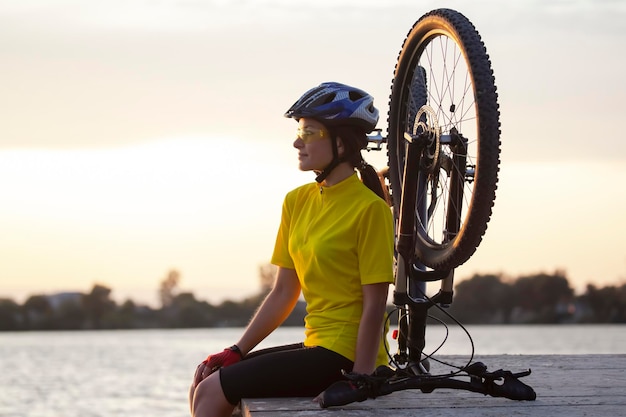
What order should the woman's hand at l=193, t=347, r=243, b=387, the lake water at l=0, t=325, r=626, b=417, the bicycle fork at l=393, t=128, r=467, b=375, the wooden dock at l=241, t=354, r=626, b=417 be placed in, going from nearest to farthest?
the wooden dock at l=241, t=354, r=626, b=417 → the woman's hand at l=193, t=347, r=243, b=387 → the bicycle fork at l=393, t=128, r=467, b=375 → the lake water at l=0, t=325, r=626, b=417

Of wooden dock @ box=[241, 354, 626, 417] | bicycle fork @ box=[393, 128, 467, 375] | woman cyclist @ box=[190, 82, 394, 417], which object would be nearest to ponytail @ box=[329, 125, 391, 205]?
woman cyclist @ box=[190, 82, 394, 417]

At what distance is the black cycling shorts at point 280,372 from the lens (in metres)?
4.37

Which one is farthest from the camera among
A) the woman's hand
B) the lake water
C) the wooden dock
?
the lake water

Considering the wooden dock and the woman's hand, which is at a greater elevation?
the woman's hand

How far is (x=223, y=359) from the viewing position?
458cm

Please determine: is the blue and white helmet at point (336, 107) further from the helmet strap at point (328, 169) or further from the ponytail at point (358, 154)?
the helmet strap at point (328, 169)

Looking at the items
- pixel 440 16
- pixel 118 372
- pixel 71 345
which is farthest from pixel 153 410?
pixel 71 345

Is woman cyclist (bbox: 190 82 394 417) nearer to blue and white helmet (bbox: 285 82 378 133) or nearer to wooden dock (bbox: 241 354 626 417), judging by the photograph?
blue and white helmet (bbox: 285 82 378 133)

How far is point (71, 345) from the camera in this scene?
42531 millimetres

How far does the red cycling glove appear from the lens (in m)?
4.55

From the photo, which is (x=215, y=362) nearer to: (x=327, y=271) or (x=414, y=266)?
(x=327, y=271)

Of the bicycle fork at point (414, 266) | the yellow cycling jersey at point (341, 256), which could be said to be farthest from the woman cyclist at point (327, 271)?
the bicycle fork at point (414, 266)

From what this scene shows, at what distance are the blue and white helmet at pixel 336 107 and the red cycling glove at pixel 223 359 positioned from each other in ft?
3.30

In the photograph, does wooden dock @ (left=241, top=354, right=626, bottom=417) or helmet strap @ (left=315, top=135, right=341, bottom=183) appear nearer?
wooden dock @ (left=241, top=354, right=626, bottom=417)
